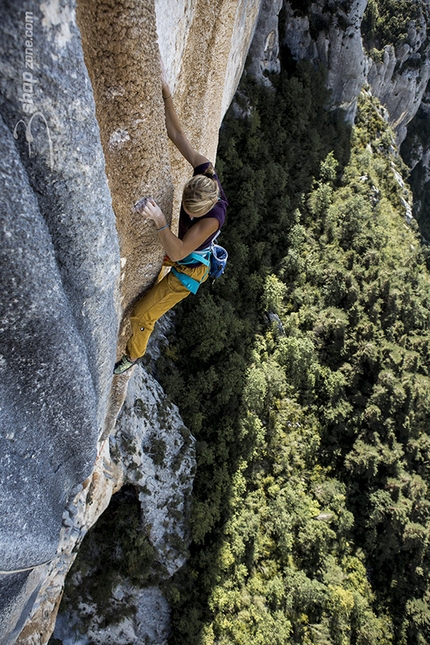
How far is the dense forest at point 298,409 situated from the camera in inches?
671

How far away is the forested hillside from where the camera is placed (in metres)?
17.2

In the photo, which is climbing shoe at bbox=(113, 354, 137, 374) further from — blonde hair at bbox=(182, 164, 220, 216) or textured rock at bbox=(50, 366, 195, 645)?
textured rock at bbox=(50, 366, 195, 645)

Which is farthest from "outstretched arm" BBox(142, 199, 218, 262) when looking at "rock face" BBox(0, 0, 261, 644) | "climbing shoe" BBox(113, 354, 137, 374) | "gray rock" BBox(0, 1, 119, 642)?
"climbing shoe" BBox(113, 354, 137, 374)

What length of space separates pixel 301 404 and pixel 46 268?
63.4 feet

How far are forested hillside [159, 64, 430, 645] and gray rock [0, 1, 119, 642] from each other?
40.1 ft

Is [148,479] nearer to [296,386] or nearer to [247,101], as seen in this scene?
[296,386]

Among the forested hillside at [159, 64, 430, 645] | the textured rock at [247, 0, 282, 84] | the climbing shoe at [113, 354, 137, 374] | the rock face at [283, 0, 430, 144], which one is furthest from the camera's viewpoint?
the rock face at [283, 0, 430, 144]

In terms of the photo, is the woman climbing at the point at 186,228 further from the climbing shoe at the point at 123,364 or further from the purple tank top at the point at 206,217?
the climbing shoe at the point at 123,364

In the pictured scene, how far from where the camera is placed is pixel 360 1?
2642 centimetres

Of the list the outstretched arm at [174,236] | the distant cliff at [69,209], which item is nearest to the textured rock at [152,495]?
the distant cliff at [69,209]

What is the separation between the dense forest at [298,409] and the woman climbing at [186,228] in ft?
37.4

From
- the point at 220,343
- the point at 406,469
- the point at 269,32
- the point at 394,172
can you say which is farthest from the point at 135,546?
the point at 394,172

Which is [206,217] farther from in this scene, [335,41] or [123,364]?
[335,41]

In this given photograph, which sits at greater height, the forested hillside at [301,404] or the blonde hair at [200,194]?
the blonde hair at [200,194]
